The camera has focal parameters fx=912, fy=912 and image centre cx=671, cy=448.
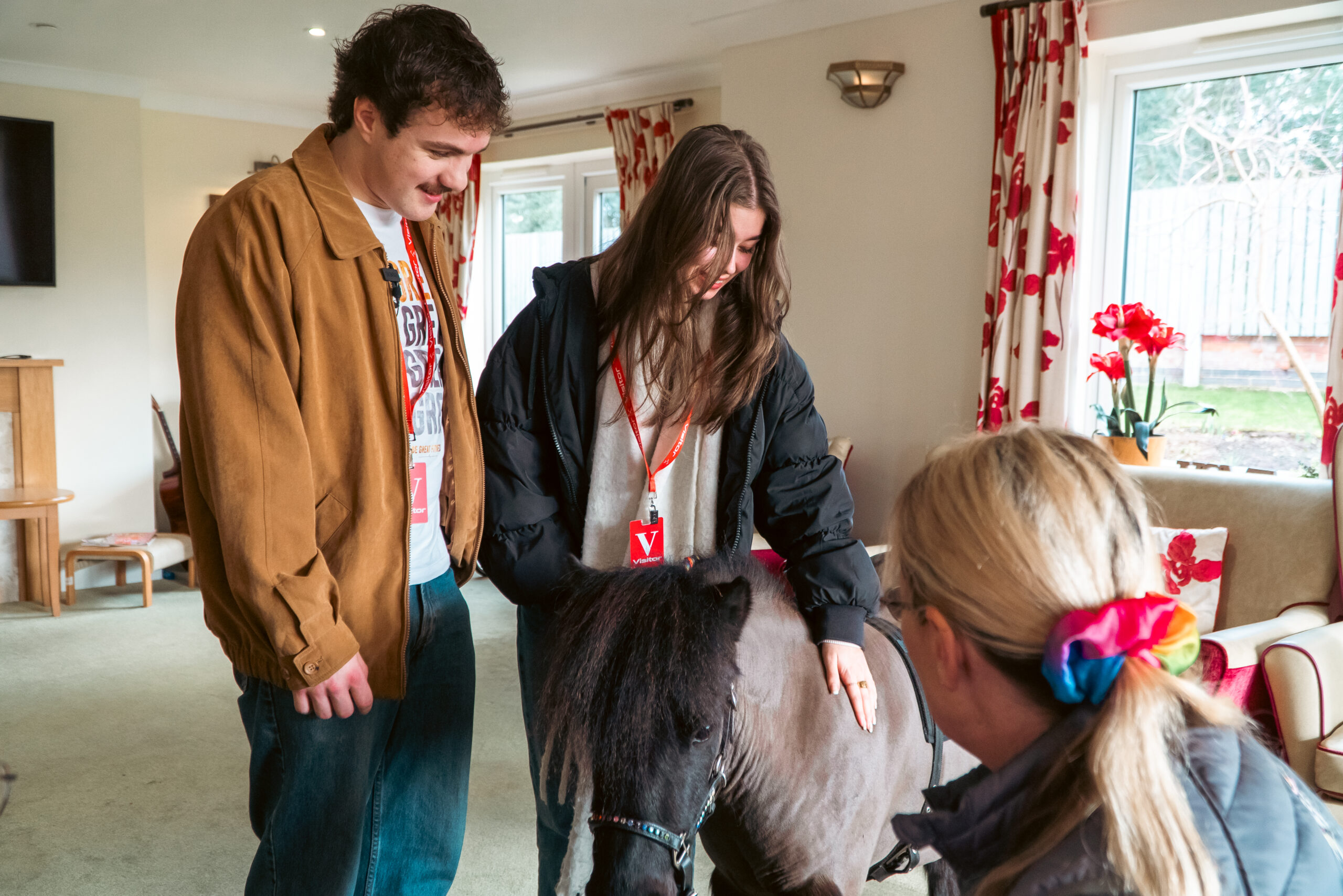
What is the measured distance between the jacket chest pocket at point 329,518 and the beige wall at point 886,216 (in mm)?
2727

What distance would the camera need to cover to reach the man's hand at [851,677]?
1.18 meters

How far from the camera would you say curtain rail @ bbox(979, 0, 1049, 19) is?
126 inches

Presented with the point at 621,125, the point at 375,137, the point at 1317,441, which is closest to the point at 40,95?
the point at 621,125

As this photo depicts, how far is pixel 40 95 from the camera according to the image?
4781mm

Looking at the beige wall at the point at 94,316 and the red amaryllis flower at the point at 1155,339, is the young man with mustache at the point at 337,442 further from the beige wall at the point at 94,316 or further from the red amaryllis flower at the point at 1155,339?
the beige wall at the point at 94,316

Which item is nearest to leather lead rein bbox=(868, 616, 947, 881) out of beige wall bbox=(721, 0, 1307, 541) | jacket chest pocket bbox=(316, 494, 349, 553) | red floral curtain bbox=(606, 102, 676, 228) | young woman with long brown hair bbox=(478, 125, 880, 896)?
young woman with long brown hair bbox=(478, 125, 880, 896)

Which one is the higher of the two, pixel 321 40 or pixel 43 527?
pixel 321 40

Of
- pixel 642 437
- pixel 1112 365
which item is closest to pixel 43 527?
pixel 642 437

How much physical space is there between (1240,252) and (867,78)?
1.47 metres

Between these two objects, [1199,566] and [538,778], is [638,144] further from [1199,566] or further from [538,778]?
[538,778]

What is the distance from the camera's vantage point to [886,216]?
366 cm

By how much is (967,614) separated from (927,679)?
11cm

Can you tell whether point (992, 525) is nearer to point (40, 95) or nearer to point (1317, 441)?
point (1317, 441)

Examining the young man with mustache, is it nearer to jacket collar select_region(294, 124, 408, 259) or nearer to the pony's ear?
jacket collar select_region(294, 124, 408, 259)
